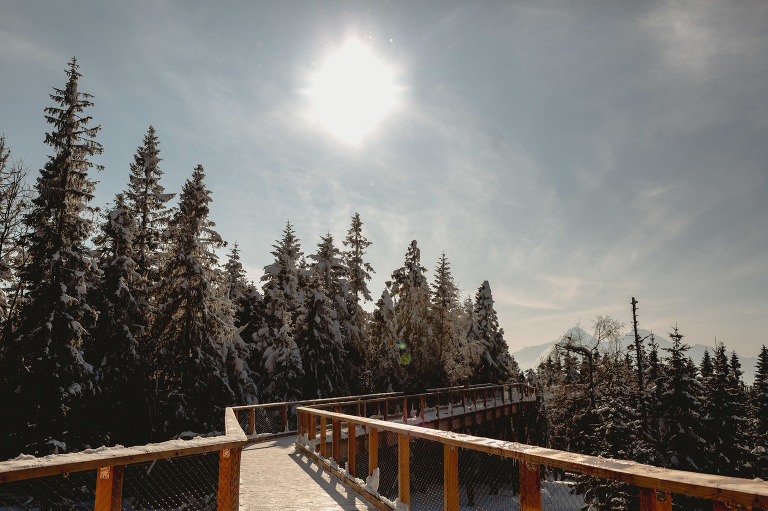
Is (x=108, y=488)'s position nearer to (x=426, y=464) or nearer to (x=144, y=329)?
(x=144, y=329)

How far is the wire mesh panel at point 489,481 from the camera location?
29375 mm

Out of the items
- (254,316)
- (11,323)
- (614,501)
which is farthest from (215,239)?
(614,501)

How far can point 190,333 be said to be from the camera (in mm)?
20281

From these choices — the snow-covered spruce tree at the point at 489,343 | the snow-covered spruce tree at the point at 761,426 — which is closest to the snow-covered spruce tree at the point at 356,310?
the snow-covered spruce tree at the point at 489,343

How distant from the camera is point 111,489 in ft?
10.9

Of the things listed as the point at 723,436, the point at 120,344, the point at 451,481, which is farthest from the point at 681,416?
the point at 120,344

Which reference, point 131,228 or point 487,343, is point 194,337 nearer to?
point 131,228

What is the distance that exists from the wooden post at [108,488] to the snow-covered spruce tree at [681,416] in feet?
79.7

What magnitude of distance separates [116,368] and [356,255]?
20587mm

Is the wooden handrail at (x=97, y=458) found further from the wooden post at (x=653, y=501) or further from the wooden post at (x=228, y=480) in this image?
the wooden post at (x=653, y=501)

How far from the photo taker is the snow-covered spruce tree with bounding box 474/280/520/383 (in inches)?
1485

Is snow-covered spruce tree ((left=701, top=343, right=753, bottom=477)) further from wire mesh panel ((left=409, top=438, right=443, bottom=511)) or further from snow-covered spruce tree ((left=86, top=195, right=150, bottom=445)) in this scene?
snow-covered spruce tree ((left=86, top=195, right=150, bottom=445))

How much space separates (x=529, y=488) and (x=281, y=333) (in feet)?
79.5

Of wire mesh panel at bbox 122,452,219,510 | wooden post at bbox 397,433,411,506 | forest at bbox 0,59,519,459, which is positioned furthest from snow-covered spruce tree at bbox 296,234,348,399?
wooden post at bbox 397,433,411,506
